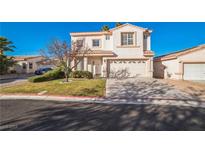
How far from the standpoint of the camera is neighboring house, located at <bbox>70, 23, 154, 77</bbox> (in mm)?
16641

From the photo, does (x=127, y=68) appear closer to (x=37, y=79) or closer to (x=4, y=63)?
(x=37, y=79)

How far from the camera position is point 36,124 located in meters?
4.22

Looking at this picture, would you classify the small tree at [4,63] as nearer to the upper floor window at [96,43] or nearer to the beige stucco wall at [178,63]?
the upper floor window at [96,43]

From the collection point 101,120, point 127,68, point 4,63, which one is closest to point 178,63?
point 127,68

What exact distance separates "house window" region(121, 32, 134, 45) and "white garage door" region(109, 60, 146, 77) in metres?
2.35

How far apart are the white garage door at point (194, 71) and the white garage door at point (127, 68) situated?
4636 mm

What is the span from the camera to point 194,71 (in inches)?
601

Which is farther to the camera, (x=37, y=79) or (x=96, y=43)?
(x=96, y=43)

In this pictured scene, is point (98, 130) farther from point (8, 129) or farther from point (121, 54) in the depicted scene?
point (121, 54)

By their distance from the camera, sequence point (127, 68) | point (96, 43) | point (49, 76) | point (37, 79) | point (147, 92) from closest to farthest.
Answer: point (147, 92), point (37, 79), point (49, 76), point (127, 68), point (96, 43)

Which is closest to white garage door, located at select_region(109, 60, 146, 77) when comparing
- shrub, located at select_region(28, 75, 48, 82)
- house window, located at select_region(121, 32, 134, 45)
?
house window, located at select_region(121, 32, 134, 45)

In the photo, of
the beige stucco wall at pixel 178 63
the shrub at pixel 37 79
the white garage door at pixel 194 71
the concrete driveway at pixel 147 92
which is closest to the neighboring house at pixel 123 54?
the beige stucco wall at pixel 178 63

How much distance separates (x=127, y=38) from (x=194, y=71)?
8.49 meters

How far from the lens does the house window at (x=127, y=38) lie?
55.4 feet
